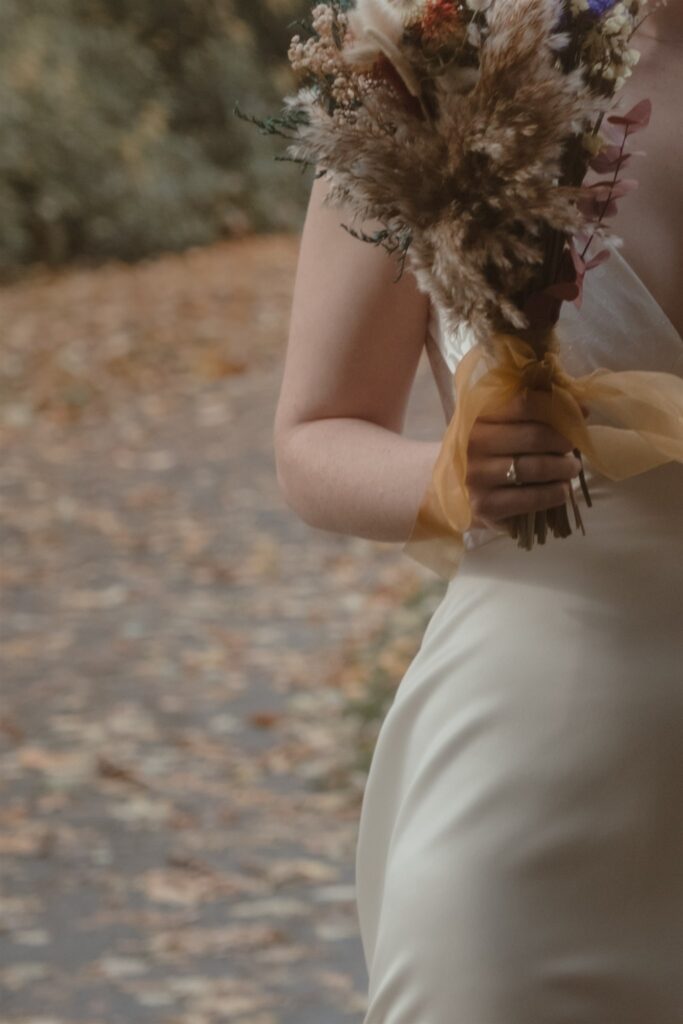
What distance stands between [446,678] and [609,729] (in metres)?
0.17

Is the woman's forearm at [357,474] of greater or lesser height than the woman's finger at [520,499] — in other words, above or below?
below

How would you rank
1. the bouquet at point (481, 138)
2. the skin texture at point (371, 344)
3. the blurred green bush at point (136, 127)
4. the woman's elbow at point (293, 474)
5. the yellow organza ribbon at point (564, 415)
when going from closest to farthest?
the bouquet at point (481, 138) < the yellow organza ribbon at point (564, 415) < the skin texture at point (371, 344) < the woman's elbow at point (293, 474) < the blurred green bush at point (136, 127)

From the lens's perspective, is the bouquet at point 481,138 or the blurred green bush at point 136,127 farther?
the blurred green bush at point 136,127

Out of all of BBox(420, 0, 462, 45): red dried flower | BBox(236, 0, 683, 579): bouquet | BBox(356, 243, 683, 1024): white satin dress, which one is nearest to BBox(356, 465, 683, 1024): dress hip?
BBox(356, 243, 683, 1024): white satin dress

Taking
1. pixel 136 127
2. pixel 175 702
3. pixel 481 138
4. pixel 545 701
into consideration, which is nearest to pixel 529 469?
pixel 545 701

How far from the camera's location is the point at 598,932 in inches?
57.9

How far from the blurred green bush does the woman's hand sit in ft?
35.4

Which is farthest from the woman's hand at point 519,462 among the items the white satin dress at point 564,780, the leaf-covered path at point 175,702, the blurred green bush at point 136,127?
the blurred green bush at point 136,127

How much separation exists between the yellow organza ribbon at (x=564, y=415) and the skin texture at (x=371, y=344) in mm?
38

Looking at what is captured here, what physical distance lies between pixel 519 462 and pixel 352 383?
29 centimetres

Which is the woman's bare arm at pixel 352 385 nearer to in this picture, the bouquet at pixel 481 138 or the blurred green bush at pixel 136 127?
the bouquet at pixel 481 138

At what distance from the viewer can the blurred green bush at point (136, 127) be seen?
473 inches

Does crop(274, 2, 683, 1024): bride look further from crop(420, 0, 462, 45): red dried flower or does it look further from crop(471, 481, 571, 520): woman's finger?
crop(420, 0, 462, 45): red dried flower

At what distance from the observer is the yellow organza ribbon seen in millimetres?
1444
